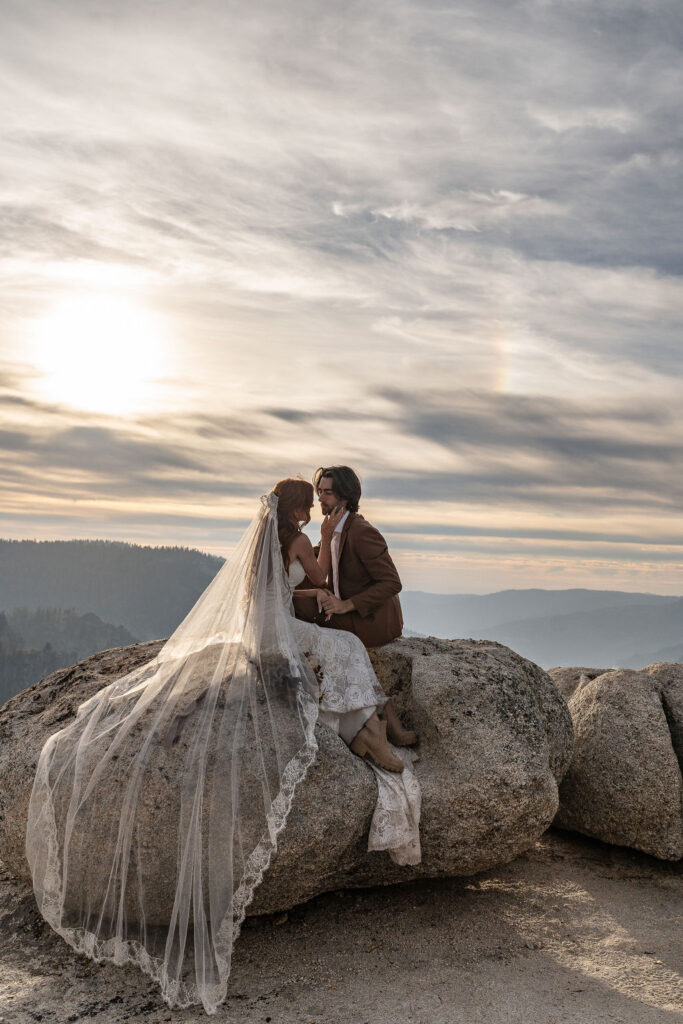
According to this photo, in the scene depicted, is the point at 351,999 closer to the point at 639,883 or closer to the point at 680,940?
the point at 680,940

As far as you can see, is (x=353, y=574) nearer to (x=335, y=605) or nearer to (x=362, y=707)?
(x=335, y=605)

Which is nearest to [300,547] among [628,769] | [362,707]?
[362,707]

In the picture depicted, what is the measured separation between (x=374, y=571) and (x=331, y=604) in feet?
1.88

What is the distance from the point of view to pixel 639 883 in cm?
880

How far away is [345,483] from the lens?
8164 millimetres

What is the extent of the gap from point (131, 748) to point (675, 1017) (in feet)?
15.7

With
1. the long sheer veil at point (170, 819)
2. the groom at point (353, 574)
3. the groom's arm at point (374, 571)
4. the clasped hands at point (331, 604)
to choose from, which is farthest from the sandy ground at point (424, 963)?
the groom's arm at point (374, 571)

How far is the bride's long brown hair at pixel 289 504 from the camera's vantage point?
7.75m

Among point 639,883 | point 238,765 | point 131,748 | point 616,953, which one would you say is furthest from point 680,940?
point 131,748

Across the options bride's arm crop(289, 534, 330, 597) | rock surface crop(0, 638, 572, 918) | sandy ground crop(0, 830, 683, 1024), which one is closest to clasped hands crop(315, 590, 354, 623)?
bride's arm crop(289, 534, 330, 597)

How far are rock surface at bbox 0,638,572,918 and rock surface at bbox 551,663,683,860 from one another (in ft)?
3.52

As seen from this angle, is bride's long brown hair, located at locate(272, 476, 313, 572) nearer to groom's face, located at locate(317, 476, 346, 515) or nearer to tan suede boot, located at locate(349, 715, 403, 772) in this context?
groom's face, located at locate(317, 476, 346, 515)

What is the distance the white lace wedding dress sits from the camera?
22.7 ft

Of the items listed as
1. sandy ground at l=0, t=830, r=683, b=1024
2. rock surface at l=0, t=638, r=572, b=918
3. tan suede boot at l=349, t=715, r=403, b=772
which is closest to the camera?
sandy ground at l=0, t=830, r=683, b=1024
